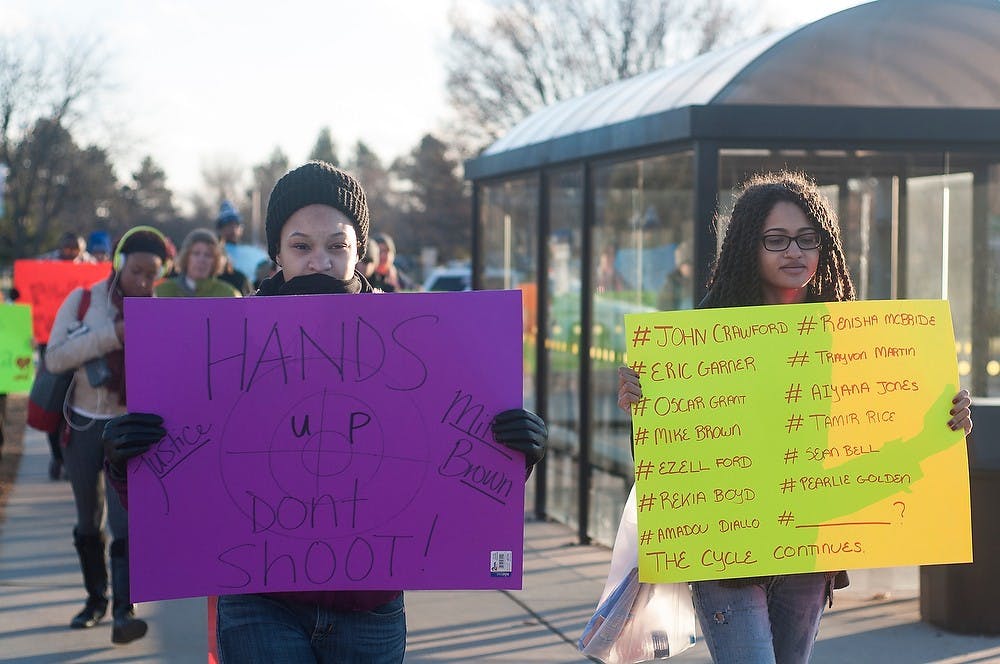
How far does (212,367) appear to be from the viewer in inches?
119

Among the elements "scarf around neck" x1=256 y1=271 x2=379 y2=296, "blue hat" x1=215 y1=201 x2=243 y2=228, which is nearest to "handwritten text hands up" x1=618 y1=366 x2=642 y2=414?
"scarf around neck" x1=256 y1=271 x2=379 y2=296

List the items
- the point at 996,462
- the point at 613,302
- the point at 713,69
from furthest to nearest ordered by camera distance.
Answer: the point at 613,302
the point at 713,69
the point at 996,462

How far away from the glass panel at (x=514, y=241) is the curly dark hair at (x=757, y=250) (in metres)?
6.25

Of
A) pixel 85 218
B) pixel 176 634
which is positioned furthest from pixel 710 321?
pixel 85 218

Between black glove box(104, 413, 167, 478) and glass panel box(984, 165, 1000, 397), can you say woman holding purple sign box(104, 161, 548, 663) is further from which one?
glass panel box(984, 165, 1000, 397)

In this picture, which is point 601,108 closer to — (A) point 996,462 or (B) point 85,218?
(A) point 996,462

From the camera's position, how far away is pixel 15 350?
992cm

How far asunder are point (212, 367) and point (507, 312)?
2.21 feet

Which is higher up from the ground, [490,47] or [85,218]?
[490,47]

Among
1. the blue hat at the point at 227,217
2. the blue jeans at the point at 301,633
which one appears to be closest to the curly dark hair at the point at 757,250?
the blue jeans at the point at 301,633

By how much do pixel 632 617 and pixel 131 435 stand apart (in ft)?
4.56

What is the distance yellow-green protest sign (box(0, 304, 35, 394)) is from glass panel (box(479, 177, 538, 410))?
11.4 feet

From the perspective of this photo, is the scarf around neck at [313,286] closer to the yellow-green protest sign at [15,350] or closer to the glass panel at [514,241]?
the glass panel at [514,241]

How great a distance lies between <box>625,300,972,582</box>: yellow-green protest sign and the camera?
11.0 ft
